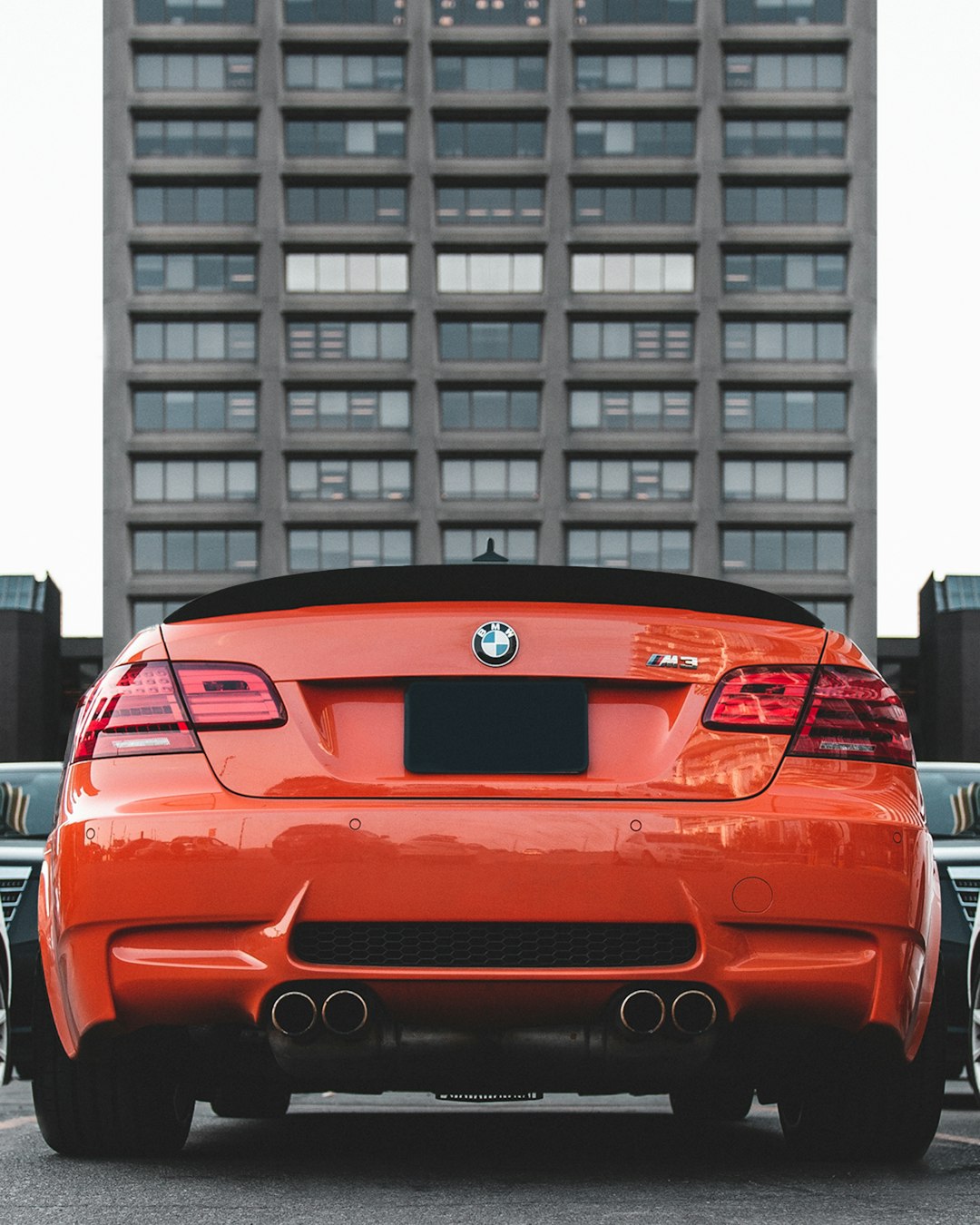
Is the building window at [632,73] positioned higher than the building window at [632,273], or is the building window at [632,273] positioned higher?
the building window at [632,73]

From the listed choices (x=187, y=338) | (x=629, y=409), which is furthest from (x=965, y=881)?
(x=187, y=338)

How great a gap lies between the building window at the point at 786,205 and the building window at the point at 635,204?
1.83 meters

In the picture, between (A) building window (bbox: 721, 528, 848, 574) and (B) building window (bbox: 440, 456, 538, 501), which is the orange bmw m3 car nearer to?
(B) building window (bbox: 440, 456, 538, 501)

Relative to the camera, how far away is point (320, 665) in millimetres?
3602

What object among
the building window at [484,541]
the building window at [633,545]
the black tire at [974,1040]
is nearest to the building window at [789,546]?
the building window at [633,545]

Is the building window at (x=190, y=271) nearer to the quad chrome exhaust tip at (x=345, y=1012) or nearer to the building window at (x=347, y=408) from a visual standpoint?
the building window at (x=347, y=408)

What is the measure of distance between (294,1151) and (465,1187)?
3.02 feet

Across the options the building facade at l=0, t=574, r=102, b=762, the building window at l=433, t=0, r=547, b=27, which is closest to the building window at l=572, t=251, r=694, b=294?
the building window at l=433, t=0, r=547, b=27

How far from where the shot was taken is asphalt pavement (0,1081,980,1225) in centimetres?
346

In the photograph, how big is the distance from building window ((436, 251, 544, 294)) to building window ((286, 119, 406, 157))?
513cm

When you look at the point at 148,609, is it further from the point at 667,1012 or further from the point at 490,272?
the point at 667,1012

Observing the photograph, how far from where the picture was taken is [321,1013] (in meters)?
3.50

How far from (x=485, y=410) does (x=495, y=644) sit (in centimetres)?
6185

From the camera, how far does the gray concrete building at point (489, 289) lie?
64688 mm
